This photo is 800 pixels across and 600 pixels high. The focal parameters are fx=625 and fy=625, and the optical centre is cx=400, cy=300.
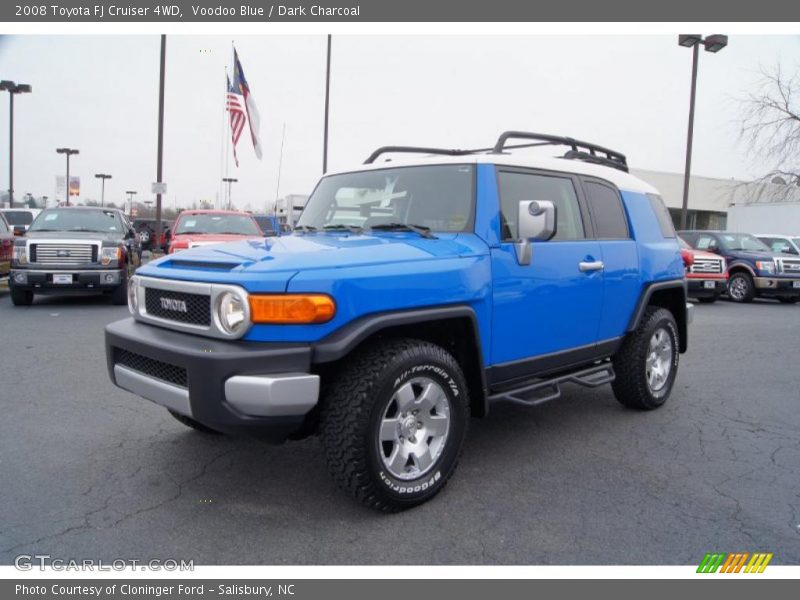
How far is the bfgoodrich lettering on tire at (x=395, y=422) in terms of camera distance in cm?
301

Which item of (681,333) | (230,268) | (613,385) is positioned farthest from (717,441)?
(230,268)

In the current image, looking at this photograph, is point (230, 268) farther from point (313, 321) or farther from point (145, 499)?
point (145, 499)

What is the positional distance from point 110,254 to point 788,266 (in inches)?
585

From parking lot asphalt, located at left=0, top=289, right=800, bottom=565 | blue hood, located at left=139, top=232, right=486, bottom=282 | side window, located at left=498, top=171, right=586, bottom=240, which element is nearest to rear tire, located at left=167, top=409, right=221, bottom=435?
parking lot asphalt, located at left=0, top=289, right=800, bottom=565

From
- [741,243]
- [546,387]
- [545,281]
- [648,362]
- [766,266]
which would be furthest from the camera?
[741,243]

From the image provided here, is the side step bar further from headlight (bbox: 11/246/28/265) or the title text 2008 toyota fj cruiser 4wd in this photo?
headlight (bbox: 11/246/28/265)

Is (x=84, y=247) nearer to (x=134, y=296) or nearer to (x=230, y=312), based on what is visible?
(x=134, y=296)

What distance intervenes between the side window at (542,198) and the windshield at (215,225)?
8.33 m

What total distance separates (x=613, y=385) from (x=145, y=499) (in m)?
3.62

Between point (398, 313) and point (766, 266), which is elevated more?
point (766, 266)

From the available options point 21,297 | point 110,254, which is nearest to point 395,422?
point 110,254

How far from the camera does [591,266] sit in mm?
4320

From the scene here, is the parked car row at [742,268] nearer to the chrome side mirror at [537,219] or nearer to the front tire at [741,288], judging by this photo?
the front tire at [741,288]

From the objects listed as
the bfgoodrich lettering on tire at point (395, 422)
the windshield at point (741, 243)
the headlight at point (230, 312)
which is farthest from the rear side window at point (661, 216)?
the windshield at point (741, 243)
